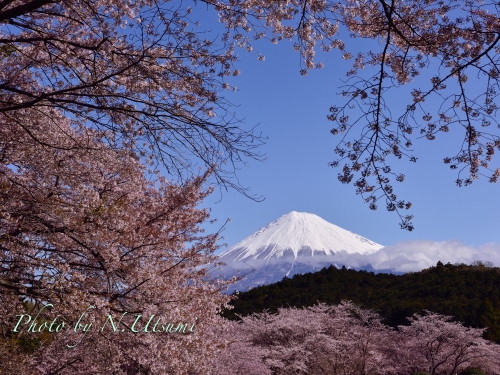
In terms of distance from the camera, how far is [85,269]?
4.27m

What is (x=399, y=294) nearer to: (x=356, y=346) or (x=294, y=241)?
(x=356, y=346)

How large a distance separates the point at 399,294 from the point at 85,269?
2798 cm

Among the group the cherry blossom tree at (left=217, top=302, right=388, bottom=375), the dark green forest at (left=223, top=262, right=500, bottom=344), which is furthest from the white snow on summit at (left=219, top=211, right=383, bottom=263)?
the cherry blossom tree at (left=217, top=302, right=388, bottom=375)

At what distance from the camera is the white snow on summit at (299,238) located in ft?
292

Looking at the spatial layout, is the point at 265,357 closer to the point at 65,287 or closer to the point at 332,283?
the point at 65,287

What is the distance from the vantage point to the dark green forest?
71.7 ft

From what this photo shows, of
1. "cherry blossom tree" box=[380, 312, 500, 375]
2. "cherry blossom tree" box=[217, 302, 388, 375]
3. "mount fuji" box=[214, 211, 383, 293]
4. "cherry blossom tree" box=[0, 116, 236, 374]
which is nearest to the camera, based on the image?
"cherry blossom tree" box=[0, 116, 236, 374]

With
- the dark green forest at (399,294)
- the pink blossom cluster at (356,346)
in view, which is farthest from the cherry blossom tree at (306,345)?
the dark green forest at (399,294)

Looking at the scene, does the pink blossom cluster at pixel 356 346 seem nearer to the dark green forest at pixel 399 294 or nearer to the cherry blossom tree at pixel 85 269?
the dark green forest at pixel 399 294

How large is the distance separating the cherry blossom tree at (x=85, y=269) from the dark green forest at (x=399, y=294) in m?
18.3

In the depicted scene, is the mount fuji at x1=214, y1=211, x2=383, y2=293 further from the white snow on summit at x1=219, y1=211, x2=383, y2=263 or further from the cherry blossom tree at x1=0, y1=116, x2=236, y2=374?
the cherry blossom tree at x1=0, y1=116, x2=236, y2=374

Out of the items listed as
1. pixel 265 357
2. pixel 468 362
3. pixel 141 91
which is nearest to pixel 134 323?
pixel 141 91

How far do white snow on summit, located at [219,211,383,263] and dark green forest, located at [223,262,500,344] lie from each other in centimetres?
5154

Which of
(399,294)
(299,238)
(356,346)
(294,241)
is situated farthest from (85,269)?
(299,238)
